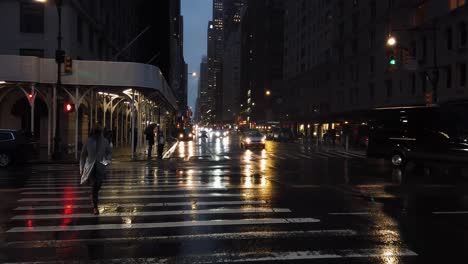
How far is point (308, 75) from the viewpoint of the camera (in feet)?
287

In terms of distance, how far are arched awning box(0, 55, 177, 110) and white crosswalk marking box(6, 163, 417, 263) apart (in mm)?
13046

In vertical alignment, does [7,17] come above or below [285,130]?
above

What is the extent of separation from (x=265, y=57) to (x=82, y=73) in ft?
410

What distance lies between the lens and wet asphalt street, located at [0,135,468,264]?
22.8 feet

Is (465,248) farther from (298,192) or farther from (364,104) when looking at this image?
(364,104)

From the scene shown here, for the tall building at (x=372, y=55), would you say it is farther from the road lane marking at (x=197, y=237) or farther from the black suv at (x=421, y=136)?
the road lane marking at (x=197, y=237)

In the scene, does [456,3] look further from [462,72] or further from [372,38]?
[372,38]

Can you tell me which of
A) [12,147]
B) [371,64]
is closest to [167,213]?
[12,147]

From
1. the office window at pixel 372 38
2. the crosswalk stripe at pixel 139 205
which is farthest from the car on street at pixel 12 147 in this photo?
the office window at pixel 372 38

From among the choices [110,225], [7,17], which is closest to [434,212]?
[110,225]

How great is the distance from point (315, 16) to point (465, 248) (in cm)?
8160

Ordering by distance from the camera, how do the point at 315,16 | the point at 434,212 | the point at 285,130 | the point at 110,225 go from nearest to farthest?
the point at 110,225 < the point at 434,212 < the point at 285,130 < the point at 315,16

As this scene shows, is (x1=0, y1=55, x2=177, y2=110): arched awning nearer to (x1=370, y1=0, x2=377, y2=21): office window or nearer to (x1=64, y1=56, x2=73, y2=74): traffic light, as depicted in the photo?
(x1=64, y1=56, x2=73, y2=74): traffic light

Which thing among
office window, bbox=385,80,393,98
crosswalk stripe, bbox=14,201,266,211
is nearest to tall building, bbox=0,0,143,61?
crosswalk stripe, bbox=14,201,266,211
